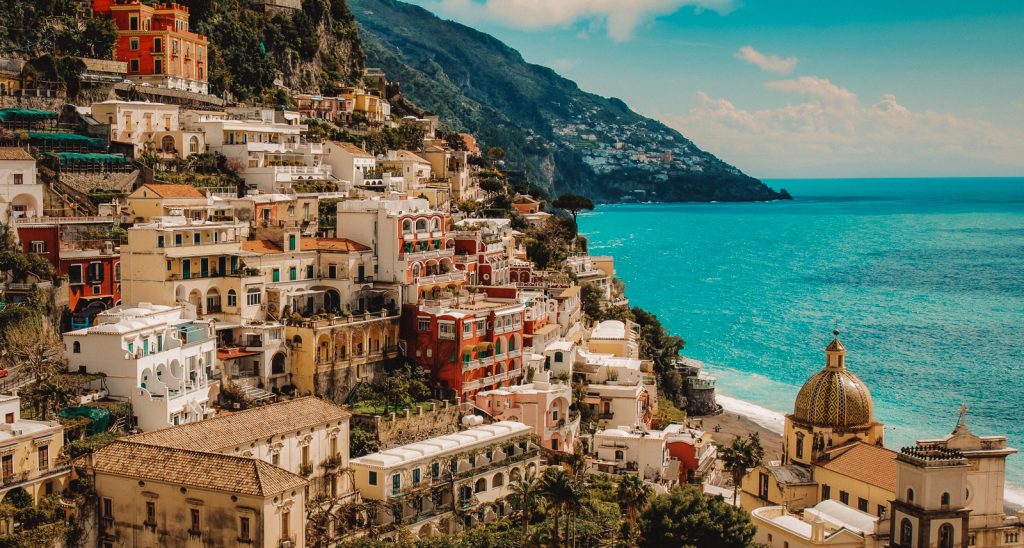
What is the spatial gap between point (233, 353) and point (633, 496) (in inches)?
748

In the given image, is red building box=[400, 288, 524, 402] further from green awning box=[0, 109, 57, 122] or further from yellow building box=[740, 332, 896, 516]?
green awning box=[0, 109, 57, 122]

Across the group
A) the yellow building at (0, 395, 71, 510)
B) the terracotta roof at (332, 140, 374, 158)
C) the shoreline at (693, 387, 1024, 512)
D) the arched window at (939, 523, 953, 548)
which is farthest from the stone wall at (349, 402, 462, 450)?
the terracotta roof at (332, 140, 374, 158)

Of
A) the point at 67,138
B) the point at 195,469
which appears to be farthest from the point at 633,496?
the point at 67,138

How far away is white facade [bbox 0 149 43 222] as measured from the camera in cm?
5478

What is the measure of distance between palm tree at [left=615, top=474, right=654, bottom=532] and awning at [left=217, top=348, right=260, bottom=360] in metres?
17.8

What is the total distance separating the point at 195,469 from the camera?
38.8 metres

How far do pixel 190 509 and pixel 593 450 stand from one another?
26432mm

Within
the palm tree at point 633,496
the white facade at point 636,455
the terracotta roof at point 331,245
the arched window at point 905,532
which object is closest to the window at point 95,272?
the terracotta roof at point 331,245

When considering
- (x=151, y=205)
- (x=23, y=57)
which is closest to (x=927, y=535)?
(x=151, y=205)

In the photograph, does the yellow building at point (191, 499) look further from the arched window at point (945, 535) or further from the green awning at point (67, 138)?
the green awning at point (67, 138)

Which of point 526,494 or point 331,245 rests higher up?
point 331,245

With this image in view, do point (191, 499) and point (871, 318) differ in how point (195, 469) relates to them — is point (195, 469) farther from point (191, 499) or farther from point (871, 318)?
point (871, 318)

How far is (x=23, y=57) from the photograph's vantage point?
72.4 m

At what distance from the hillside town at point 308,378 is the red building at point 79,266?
0.10m
